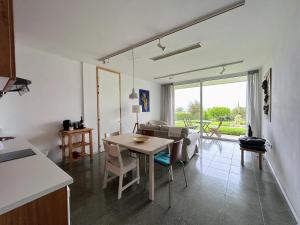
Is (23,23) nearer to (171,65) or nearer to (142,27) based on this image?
(142,27)

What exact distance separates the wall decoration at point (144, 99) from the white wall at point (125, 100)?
0.17 meters

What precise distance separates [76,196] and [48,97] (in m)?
2.18

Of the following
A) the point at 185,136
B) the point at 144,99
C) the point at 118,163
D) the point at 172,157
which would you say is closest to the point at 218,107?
the point at 144,99

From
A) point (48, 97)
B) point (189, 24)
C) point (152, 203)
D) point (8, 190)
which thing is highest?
point (189, 24)

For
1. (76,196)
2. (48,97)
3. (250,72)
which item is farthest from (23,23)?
(250,72)

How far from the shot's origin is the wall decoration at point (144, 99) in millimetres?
5591

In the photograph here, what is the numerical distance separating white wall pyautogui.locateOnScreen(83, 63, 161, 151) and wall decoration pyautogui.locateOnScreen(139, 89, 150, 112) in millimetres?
172

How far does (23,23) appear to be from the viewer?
1.88m

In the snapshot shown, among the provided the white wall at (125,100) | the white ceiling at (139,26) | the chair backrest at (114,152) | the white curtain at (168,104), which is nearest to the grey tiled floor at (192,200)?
the chair backrest at (114,152)

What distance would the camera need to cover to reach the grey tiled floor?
1.61 metres

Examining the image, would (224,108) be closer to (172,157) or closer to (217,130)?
(217,130)

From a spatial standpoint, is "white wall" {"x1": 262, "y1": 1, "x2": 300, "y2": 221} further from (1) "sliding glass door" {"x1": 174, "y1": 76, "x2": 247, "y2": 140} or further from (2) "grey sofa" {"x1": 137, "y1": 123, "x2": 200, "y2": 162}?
(1) "sliding glass door" {"x1": 174, "y1": 76, "x2": 247, "y2": 140}

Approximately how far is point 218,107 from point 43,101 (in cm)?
581

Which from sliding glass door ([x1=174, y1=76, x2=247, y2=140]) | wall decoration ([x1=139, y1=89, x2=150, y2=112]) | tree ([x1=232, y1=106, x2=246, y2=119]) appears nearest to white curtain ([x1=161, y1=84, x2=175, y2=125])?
sliding glass door ([x1=174, y1=76, x2=247, y2=140])
